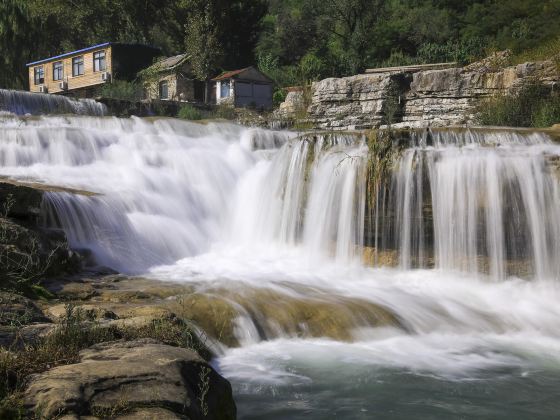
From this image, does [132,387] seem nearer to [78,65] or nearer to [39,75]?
[78,65]

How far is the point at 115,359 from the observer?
418 centimetres

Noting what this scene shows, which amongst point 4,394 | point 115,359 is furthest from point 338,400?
point 4,394

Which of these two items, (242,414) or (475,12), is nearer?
(242,414)

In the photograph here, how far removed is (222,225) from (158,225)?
5.67ft

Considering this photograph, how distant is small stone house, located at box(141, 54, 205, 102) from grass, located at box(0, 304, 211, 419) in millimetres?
33024

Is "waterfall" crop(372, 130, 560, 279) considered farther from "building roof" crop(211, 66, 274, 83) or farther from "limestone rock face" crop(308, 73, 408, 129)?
"building roof" crop(211, 66, 274, 83)

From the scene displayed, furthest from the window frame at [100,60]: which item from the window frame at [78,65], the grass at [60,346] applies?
the grass at [60,346]

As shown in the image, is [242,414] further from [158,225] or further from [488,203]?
[158,225]

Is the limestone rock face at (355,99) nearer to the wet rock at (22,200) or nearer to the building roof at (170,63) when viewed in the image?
the building roof at (170,63)

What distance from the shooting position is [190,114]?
2706cm

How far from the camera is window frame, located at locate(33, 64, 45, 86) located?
136 feet

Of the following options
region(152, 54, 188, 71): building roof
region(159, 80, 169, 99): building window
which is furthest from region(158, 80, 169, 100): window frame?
region(152, 54, 188, 71): building roof

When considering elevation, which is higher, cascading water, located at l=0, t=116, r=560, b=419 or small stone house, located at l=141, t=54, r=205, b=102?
small stone house, located at l=141, t=54, r=205, b=102

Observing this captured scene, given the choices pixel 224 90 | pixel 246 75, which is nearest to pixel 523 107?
pixel 246 75
